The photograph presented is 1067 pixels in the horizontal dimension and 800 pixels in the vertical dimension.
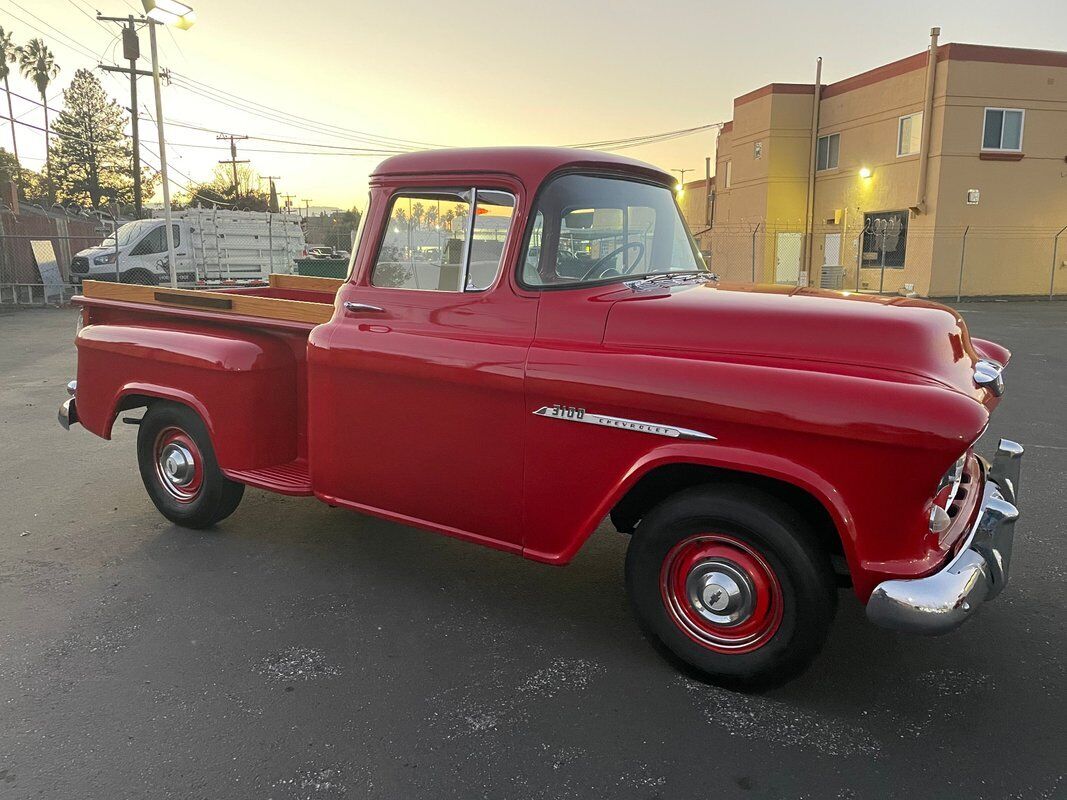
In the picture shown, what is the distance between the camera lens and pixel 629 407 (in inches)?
109

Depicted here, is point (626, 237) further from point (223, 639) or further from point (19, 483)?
point (19, 483)

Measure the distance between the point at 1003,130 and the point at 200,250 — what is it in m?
22.7

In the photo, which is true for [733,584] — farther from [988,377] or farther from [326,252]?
[326,252]

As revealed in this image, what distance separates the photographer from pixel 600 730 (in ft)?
8.65

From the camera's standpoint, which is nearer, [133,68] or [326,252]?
[133,68]

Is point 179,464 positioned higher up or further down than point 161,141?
further down

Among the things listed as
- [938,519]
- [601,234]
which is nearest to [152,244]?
[601,234]

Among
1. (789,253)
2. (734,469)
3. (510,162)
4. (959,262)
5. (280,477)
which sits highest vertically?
(789,253)

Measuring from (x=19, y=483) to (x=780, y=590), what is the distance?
205 inches

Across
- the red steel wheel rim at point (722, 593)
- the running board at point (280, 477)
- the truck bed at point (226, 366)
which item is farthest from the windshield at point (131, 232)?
the red steel wheel rim at point (722, 593)

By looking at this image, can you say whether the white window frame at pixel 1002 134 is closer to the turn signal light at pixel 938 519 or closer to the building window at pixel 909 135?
the building window at pixel 909 135

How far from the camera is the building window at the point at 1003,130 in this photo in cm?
2131

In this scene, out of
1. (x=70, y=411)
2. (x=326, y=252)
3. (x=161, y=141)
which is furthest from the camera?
(x=326, y=252)

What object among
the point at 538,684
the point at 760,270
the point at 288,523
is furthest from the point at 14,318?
the point at 760,270
